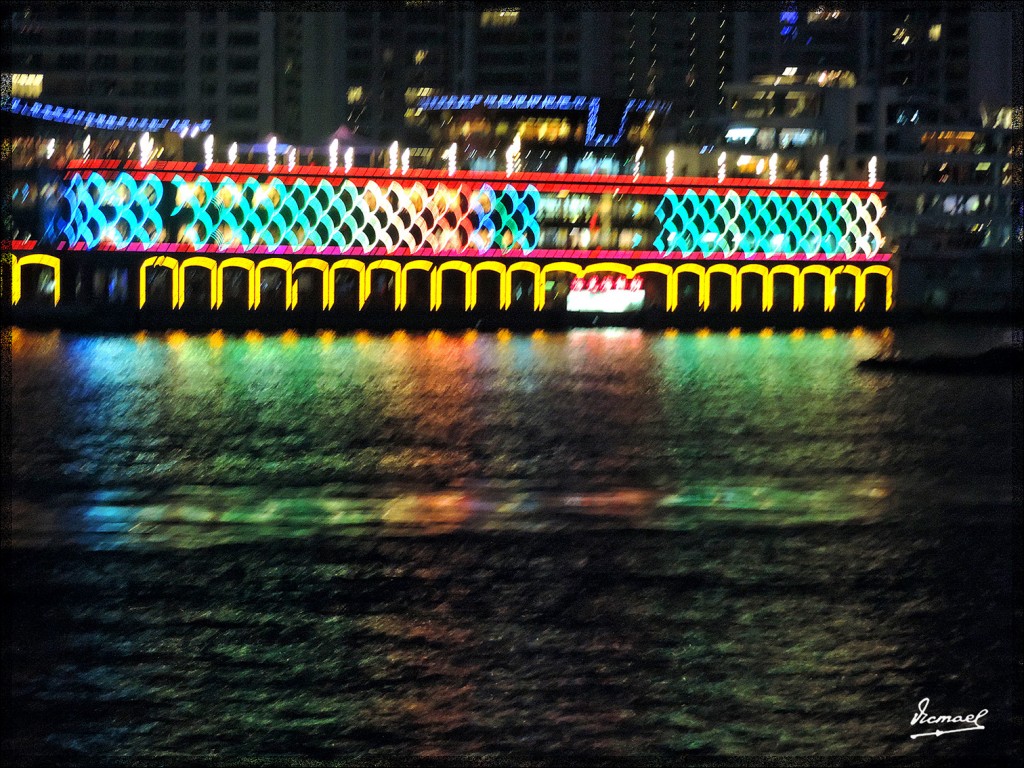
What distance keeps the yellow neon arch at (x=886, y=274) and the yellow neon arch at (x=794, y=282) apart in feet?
10.3

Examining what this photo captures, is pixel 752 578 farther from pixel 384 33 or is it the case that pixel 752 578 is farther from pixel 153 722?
pixel 384 33

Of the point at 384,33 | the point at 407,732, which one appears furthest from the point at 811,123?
the point at 407,732

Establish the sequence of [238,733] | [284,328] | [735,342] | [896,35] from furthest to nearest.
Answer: [896,35]
[284,328]
[735,342]
[238,733]

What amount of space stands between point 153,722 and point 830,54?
129 m

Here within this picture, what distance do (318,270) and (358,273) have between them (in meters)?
1.83

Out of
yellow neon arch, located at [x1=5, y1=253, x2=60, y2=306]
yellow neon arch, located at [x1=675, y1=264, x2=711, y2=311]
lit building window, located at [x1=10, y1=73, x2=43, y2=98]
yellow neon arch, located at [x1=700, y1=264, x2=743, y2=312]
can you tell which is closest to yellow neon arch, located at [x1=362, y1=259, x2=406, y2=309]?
yellow neon arch, located at [x1=675, y1=264, x2=711, y2=311]

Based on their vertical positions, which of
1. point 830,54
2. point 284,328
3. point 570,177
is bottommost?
point 284,328

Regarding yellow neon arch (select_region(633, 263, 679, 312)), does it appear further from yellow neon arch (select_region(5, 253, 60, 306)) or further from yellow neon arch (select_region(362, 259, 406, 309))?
yellow neon arch (select_region(5, 253, 60, 306))

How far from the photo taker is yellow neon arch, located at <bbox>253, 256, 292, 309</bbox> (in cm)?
8181

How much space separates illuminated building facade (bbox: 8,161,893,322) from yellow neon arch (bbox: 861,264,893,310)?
0.10 meters

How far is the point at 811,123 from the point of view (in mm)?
99625

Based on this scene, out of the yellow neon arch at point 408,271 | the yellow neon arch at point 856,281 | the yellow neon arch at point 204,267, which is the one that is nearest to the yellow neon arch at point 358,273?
the yellow neon arch at point 408,271

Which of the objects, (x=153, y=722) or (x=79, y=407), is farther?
(x=79, y=407)

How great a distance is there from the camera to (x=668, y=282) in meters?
87.9
